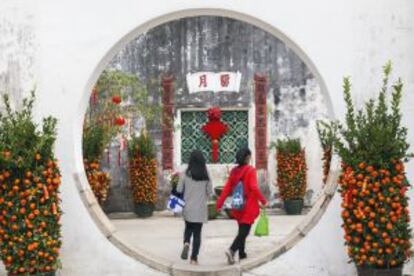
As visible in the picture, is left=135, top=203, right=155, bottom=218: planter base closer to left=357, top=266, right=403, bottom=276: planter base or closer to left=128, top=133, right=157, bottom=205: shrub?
left=128, top=133, right=157, bottom=205: shrub

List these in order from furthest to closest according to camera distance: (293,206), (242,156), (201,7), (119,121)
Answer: (293,206) < (119,121) < (242,156) < (201,7)

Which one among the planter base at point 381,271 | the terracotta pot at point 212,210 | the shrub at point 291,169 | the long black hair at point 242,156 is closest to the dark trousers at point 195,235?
the long black hair at point 242,156

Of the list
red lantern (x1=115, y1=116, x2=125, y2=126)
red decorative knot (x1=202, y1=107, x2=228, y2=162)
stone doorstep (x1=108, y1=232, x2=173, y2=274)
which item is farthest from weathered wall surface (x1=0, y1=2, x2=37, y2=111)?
red decorative knot (x1=202, y1=107, x2=228, y2=162)

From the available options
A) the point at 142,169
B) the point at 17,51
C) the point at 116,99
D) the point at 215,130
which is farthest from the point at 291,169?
the point at 17,51

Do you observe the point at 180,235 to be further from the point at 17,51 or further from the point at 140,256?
the point at 17,51

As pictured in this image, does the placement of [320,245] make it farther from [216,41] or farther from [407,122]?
[216,41]

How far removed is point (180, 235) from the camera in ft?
38.8

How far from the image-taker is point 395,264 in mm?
6449

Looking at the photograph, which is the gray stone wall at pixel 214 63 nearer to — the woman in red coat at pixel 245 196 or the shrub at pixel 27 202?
the woman in red coat at pixel 245 196

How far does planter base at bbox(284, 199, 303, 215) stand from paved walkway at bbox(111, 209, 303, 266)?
0.25 metres

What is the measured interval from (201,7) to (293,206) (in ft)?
27.1

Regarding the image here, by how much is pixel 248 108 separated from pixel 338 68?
8273mm

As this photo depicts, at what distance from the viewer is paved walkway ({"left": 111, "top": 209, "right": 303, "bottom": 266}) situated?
9656 millimetres

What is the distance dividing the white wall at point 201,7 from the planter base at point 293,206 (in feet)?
25.3
